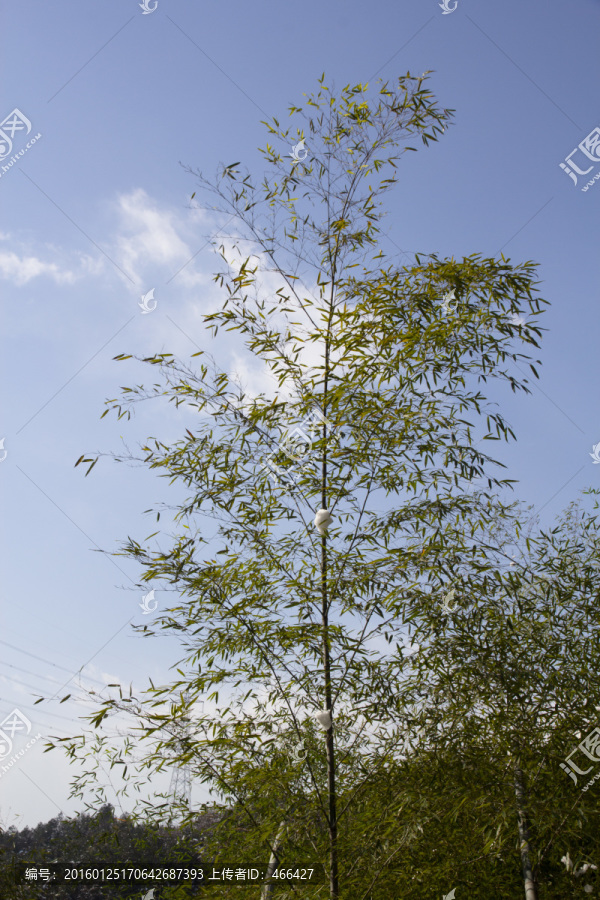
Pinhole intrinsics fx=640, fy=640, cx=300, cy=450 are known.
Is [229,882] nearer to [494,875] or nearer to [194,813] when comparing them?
[194,813]

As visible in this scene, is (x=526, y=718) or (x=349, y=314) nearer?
(x=526, y=718)

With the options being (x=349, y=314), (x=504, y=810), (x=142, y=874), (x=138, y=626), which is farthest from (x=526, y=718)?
(x=142, y=874)

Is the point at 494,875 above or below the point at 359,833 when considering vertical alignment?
below

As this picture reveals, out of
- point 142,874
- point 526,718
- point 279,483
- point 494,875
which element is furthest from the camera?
point 142,874

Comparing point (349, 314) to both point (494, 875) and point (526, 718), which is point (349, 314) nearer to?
point (526, 718)

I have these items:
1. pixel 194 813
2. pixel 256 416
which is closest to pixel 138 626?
pixel 194 813

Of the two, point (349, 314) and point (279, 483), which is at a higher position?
point (349, 314)

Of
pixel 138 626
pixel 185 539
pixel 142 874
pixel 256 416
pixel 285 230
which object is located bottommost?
pixel 142 874

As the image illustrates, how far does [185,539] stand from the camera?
109 inches

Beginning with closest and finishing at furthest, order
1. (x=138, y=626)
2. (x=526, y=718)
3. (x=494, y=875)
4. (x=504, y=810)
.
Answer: (x=504, y=810) < (x=526, y=718) < (x=138, y=626) < (x=494, y=875)

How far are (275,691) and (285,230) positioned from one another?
2.25m

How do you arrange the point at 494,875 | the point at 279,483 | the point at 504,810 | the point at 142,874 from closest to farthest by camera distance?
the point at 504,810, the point at 279,483, the point at 494,875, the point at 142,874

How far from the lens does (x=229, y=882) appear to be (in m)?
2.90

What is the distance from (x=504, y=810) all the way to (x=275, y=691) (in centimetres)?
102
